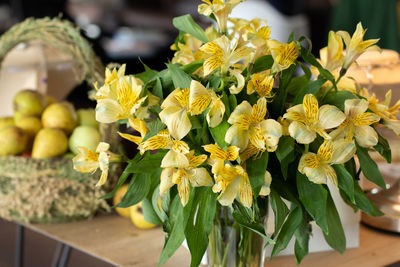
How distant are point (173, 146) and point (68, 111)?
0.71m

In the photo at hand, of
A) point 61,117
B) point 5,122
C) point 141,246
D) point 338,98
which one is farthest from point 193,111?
point 5,122

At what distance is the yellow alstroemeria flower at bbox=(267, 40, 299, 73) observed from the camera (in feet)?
1.99

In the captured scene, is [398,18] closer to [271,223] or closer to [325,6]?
[325,6]

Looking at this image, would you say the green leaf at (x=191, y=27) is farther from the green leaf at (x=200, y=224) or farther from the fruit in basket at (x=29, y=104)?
the fruit in basket at (x=29, y=104)

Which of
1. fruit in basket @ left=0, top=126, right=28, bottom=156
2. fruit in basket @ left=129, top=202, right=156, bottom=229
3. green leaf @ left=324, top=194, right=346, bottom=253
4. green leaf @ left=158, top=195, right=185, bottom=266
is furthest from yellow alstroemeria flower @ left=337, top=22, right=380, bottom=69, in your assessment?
fruit in basket @ left=0, top=126, right=28, bottom=156

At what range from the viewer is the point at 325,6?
3426 mm

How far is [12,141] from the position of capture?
1.15 meters

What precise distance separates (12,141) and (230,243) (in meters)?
0.68

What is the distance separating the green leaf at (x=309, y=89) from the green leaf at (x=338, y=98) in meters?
0.03

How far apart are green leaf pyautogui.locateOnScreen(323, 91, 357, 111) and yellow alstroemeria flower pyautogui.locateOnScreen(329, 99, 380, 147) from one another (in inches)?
1.8

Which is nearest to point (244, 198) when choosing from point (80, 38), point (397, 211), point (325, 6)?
point (397, 211)

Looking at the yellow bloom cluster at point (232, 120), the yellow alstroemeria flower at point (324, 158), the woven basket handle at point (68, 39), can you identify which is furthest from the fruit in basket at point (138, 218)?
the yellow alstroemeria flower at point (324, 158)

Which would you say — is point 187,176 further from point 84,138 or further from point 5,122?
point 5,122

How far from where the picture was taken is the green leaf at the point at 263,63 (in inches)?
26.0
